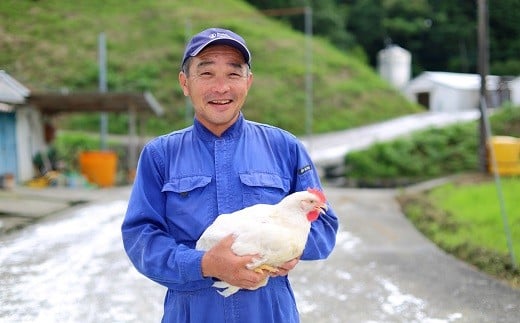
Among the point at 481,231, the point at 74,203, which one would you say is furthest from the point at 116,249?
the point at 481,231

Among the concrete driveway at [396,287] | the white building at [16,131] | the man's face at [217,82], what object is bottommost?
the concrete driveway at [396,287]

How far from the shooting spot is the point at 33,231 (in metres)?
8.88

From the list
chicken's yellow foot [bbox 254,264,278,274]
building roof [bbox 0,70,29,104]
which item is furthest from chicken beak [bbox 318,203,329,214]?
building roof [bbox 0,70,29,104]

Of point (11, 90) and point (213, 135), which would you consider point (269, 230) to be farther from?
point (11, 90)

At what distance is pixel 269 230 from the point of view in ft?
5.87

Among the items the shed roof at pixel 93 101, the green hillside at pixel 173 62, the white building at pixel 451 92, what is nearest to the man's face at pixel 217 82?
the shed roof at pixel 93 101

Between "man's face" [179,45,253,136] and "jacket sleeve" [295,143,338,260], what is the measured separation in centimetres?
33

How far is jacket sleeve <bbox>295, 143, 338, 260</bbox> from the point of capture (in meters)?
1.95

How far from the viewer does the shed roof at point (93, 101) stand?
49.6 feet

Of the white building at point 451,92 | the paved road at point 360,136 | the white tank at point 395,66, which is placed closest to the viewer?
the paved road at point 360,136

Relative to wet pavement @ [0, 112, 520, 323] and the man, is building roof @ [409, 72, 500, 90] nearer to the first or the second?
wet pavement @ [0, 112, 520, 323]

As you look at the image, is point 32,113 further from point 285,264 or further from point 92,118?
point 285,264

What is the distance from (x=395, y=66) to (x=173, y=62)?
20.6 metres

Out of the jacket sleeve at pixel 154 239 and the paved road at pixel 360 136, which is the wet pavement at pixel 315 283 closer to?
the jacket sleeve at pixel 154 239
